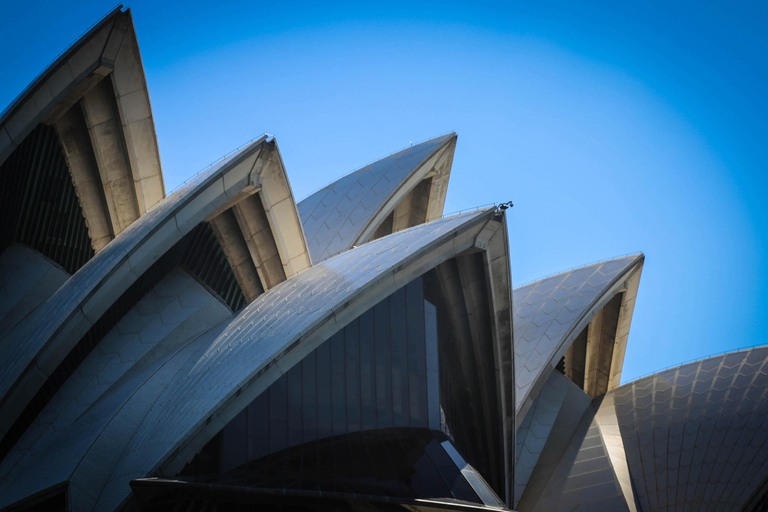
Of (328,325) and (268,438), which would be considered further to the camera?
(328,325)

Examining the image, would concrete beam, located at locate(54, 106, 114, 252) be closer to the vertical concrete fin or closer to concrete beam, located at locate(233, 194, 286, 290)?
concrete beam, located at locate(233, 194, 286, 290)

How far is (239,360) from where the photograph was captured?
1215 centimetres

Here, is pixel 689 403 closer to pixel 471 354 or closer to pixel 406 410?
pixel 471 354

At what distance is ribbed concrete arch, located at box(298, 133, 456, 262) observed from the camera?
A: 23.7 metres

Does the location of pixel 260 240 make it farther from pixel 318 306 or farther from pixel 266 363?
pixel 266 363

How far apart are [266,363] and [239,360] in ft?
3.27

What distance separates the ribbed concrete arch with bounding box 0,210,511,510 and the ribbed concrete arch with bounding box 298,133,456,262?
7.80 meters

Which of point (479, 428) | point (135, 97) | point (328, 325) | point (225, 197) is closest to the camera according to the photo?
point (328, 325)

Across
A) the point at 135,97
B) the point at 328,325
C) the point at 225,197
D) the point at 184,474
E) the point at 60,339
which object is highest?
the point at 135,97

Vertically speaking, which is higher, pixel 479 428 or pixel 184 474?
pixel 479 428

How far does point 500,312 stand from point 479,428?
3.49m

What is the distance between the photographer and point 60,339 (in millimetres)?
11531

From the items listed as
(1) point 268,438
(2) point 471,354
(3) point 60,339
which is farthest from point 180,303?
(2) point 471,354

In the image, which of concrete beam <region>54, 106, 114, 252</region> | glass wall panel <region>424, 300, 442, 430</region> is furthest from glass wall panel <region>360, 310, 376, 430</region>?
concrete beam <region>54, 106, 114, 252</region>
